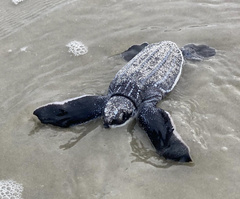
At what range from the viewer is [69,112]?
2.87 metres

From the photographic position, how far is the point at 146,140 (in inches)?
109

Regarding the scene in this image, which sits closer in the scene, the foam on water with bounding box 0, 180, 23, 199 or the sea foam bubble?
the foam on water with bounding box 0, 180, 23, 199

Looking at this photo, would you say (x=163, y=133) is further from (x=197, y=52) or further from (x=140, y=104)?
(x=197, y=52)

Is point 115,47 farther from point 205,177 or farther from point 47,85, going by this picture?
point 205,177

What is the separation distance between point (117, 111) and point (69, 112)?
16.8 inches

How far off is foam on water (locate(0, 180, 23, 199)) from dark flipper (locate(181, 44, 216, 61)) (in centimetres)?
217

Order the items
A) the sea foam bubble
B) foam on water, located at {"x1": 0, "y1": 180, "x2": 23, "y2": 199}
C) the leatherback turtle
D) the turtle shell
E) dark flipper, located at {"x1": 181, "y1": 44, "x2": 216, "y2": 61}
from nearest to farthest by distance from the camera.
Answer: foam on water, located at {"x1": 0, "y1": 180, "x2": 23, "y2": 199} → the leatherback turtle → the turtle shell → dark flipper, located at {"x1": 181, "y1": 44, "x2": 216, "y2": 61} → the sea foam bubble

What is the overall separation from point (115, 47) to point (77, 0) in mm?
1184

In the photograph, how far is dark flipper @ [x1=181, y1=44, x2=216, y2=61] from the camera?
354 cm

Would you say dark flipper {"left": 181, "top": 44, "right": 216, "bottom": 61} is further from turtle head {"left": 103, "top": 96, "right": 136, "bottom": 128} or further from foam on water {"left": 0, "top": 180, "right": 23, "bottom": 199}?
foam on water {"left": 0, "top": 180, "right": 23, "bottom": 199}

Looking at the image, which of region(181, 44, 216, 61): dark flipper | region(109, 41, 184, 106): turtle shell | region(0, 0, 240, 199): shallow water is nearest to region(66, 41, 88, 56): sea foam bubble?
region(0, 0, 240, 199): shallow water

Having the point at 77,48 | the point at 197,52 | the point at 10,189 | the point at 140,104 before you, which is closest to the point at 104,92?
the point at 140,104

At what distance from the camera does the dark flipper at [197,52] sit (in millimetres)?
3545

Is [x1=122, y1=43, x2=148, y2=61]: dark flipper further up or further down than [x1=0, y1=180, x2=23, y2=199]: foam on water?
further up
